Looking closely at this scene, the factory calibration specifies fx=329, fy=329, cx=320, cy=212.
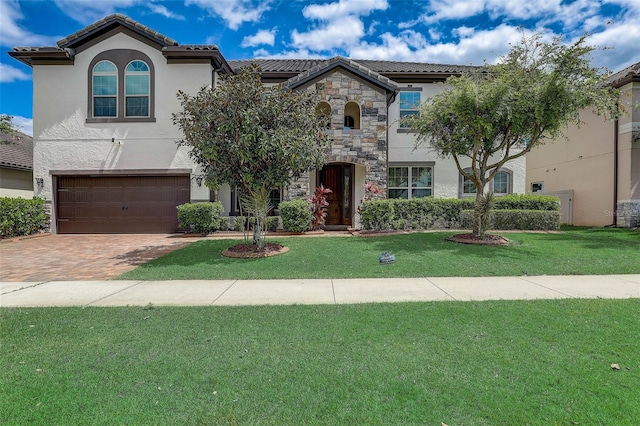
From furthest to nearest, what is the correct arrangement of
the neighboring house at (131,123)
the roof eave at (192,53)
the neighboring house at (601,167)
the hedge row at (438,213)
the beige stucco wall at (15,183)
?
the beige stucco wall at (15,183) < the neighboring house at (601,167) < the neighboring house at (131,123) < the roof eave at (192,53) < the hedge row at (438,213)

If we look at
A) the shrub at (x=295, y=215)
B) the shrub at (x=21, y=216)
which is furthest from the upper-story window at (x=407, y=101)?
the shrub at (x=21, y=216)

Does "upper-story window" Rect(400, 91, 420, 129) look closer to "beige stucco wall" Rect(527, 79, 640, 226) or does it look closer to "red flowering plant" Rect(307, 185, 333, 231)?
"red flowering plant" Rect(307, 185, 333, 231)

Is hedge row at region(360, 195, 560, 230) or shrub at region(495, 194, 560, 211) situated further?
shrub at region(495, 194, 560, 211)

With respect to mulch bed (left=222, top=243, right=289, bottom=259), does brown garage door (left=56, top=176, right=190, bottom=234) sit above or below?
above

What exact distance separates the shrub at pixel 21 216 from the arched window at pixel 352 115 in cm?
1331

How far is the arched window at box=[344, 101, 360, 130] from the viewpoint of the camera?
48.4 ft

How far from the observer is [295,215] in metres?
12.3

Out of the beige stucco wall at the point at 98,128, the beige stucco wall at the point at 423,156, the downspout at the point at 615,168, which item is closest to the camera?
the beige stucco wall at the point at 98,128

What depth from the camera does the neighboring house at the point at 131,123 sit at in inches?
539

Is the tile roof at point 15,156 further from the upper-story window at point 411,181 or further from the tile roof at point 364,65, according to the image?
the upper-story window at point 411,181

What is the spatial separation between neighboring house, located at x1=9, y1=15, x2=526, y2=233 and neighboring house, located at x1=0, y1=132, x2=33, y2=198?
433 cm

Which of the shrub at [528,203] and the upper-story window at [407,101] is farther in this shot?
the upper-story window at [407,101]

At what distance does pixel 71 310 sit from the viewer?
15.9ft

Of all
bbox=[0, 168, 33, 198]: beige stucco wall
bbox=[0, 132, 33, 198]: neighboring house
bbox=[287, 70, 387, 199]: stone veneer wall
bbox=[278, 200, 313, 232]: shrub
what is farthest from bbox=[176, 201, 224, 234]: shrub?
bbox=[0, 168, 33, 198]: beige stucco wall
